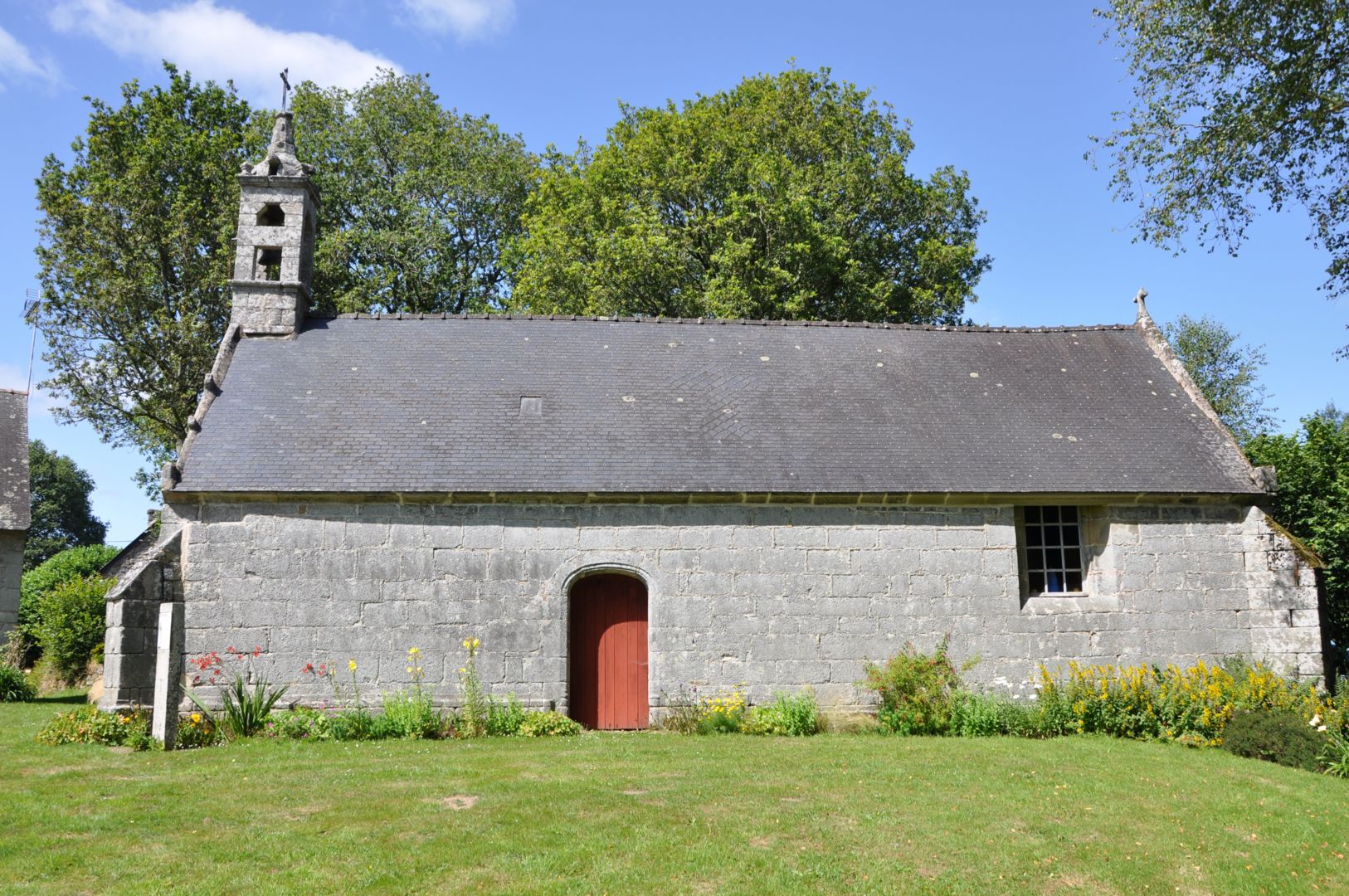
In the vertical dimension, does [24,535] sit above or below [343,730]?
above

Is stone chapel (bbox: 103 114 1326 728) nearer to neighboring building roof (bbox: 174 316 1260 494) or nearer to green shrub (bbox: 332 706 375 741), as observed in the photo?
neighboring building roof (bbox: 174 316 1260 494)

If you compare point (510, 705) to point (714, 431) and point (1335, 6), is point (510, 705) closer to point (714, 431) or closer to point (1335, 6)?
point (714, 431)

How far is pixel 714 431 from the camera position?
13938 millimetres

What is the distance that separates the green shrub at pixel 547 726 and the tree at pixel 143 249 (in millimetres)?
16052

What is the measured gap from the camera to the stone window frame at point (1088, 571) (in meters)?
13.2

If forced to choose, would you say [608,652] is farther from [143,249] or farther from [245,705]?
[143,249]

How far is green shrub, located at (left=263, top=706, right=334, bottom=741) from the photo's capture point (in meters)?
11.5

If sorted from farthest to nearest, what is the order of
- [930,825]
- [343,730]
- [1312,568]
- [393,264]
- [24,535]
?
1. [393,264]
2. [24,535]
3. [1312,568]
4. [343,730]
5. [930,825]

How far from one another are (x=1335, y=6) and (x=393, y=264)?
22286 mm

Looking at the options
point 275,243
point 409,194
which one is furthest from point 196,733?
point 409,194

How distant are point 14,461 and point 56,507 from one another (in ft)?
103

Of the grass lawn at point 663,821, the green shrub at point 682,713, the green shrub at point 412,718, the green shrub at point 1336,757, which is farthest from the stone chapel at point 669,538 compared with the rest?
the green shrub at point 1336,757

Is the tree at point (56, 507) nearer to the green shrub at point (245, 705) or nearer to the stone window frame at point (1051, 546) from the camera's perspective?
the green shrub at point (245, 705)

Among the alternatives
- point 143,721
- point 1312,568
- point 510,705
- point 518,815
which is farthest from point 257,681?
point 1312,568
